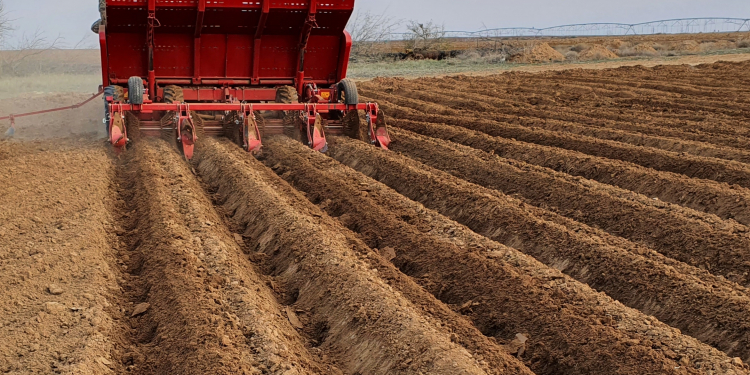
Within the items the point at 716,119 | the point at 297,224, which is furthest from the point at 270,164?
the point at 716,119

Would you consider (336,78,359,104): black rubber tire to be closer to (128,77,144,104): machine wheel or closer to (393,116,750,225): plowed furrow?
(393,116,750,225): plowed furrow

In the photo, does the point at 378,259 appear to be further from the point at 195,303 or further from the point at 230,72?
the point at 230,72

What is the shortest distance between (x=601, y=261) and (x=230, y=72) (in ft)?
27.1

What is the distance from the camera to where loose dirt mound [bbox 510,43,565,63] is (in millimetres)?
35250

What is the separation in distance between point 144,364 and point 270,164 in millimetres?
6376

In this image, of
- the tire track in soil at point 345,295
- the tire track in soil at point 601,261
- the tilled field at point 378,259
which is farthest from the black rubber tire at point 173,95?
the tire track in soil at point 601,261

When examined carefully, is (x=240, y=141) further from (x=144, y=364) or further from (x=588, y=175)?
(x=144, y=364)

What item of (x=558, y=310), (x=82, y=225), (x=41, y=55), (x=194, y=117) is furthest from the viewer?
(x=41, y=55)

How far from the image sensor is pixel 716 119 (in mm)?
13555

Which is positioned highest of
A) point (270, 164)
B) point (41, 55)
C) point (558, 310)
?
point (558, 310)

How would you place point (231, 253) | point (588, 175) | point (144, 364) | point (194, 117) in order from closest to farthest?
point (144, 364) < point (231, 253) < point (588, 175) < point (194, 117)

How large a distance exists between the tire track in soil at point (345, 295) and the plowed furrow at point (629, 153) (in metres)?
4.81

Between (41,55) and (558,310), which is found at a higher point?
(558,310)

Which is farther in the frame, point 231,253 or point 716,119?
point 716,119
